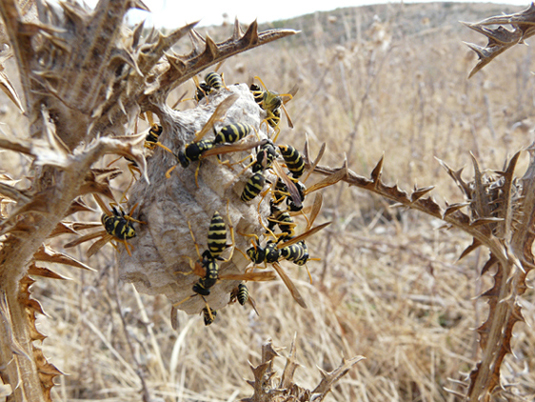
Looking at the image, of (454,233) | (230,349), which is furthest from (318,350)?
(454,233)

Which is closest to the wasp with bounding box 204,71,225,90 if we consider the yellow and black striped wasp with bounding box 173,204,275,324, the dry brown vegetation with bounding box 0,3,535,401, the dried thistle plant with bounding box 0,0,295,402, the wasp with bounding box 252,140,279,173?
the dried thistle plant with bounding box 0,0,295,402

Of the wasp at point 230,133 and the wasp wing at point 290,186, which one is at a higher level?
the wasp at point 230,133

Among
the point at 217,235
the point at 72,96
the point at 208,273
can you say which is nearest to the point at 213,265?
the point at 208,273

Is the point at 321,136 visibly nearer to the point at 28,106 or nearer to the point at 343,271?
the point at 343,271

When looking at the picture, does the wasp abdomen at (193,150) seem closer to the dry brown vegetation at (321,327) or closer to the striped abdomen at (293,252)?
the striped abdomen at (293,252)

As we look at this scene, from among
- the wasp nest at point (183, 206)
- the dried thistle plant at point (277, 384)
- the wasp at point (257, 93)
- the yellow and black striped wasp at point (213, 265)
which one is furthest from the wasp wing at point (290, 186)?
the dried thistle plant at point (277, 384)

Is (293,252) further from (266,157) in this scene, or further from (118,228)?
(118,228)

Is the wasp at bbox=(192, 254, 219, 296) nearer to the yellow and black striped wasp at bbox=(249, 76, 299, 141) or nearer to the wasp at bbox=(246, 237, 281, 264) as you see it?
the wasp at bbox=(246, 237, 281, 264)

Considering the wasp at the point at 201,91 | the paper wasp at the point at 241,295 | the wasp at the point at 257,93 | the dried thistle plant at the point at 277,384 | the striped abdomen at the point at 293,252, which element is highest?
the wasp at the point at 257,93
